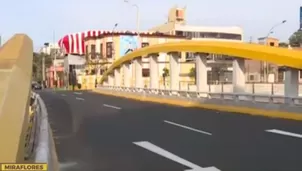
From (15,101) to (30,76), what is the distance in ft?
4.85

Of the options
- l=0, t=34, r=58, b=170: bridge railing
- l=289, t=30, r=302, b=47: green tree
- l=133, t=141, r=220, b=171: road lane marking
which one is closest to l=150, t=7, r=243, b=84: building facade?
l=289, t=30, r=302, b=47: green tree

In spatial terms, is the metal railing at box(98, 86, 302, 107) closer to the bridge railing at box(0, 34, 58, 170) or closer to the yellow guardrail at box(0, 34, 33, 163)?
the bridge railing at box(0, 34, 58, 170)

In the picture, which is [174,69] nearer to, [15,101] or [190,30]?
[15,101]

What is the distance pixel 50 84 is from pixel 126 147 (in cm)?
9826

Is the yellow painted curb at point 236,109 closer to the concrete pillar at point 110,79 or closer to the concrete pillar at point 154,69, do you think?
the concrete pillar at point 154,69

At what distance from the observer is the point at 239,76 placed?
2669 cm

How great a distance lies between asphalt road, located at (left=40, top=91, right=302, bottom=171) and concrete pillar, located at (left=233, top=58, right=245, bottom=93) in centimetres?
622

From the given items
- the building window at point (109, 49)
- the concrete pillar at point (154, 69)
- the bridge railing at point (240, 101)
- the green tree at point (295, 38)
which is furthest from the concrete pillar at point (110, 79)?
the green tree at point (295, 38)

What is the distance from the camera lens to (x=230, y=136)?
14.6 meters

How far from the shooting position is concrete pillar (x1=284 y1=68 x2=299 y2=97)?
21.6 metres

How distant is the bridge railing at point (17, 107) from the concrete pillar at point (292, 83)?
14.7m

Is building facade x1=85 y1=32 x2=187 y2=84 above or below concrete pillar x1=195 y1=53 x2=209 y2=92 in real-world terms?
above

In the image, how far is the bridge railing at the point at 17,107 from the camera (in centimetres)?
498

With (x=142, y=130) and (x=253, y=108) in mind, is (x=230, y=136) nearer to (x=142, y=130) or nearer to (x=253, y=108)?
(x=142, y=130)
